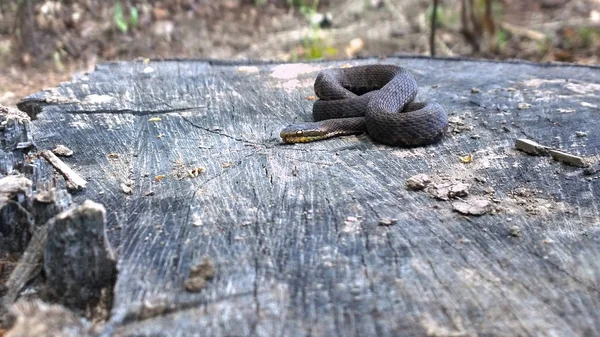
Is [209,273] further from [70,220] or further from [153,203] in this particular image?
[153,203]

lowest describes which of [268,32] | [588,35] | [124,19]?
[588,35]

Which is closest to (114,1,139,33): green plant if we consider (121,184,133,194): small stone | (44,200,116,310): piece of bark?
(121,184,133,194): small stone

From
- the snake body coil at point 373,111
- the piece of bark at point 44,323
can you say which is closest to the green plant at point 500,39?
the snake body coil at point 373,111

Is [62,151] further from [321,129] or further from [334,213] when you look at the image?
[334,213]

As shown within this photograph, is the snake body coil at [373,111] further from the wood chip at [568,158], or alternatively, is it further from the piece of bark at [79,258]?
the piece of bark at [79,258]

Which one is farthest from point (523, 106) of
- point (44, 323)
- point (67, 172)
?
point (44, 323)

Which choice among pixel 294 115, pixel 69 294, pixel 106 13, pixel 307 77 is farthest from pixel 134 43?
pixel 69 294

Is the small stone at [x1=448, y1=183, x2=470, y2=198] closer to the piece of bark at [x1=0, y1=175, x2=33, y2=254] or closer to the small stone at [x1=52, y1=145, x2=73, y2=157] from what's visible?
the piece of bark at [x1=0, y1=175, x2=33, y2=254]
